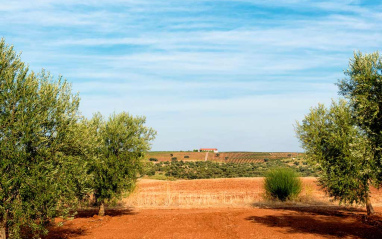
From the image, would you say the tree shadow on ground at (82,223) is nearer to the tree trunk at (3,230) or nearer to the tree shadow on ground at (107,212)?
the tree shadow on ground at (107,212)

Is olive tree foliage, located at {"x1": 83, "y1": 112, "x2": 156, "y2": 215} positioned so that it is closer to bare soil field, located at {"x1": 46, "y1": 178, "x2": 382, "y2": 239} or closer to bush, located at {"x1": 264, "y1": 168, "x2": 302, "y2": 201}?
bare soil field, located at {"x1": 46, "y1": 178, "x2": 382, "y2": 239}

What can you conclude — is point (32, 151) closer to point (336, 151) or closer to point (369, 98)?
point (369, 98)

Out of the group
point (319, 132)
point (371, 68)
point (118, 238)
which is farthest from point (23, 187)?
point (319, 132)

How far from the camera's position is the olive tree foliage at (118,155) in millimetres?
19906

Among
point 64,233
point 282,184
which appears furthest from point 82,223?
point 282,184

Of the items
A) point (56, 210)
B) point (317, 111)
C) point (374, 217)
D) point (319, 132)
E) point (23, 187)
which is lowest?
point (374, 217)

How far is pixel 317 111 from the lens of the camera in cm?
1984

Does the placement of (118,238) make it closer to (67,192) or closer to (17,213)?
(67,192)

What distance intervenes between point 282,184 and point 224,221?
765cm

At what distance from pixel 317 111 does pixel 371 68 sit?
19.6ft

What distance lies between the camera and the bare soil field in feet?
52.7

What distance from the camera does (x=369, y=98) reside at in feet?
44.3

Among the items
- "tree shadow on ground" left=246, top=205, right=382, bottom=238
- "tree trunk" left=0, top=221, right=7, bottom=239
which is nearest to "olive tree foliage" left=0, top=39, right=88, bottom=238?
"tree trunk" left=0, top=221, right=7, bottom=239

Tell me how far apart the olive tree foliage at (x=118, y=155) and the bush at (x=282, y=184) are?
9771 millimetres
